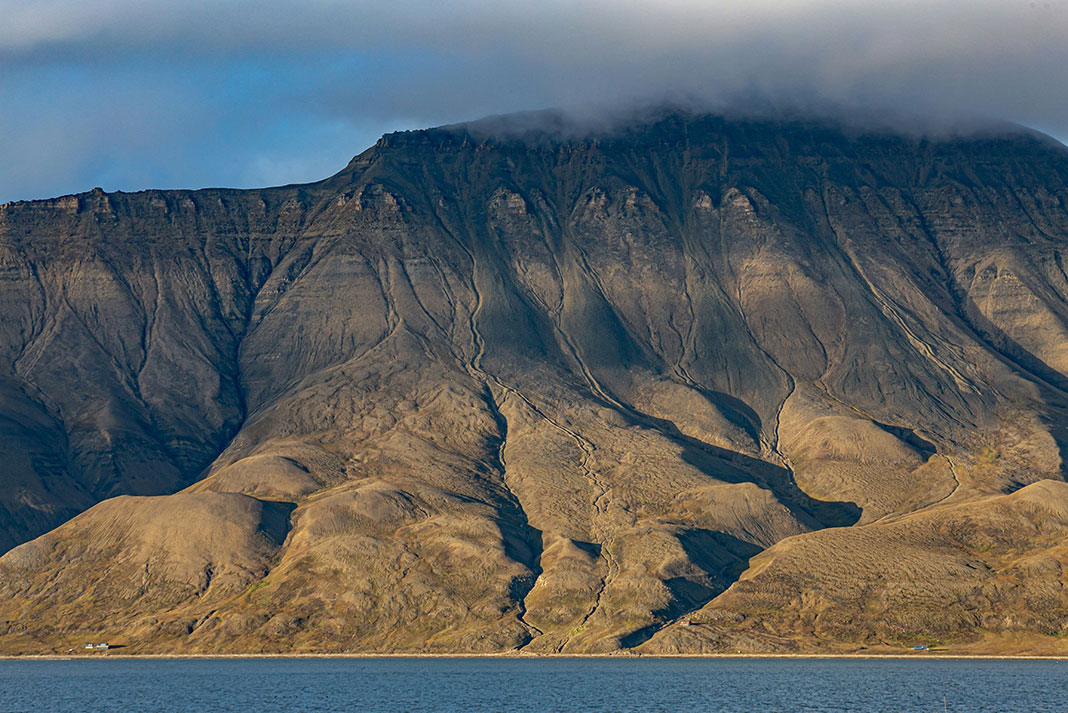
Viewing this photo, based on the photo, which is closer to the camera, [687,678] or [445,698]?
[445,698]

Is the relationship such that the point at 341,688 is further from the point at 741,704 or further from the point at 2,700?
the point at 741,704

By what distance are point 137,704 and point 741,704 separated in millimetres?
73478

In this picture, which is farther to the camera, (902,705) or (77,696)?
(77,696)

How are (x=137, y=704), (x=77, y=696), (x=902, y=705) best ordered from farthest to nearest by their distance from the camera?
(x=77, y=696) → (x=137, y=704) → (x=902, y=705)

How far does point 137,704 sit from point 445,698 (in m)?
37.9

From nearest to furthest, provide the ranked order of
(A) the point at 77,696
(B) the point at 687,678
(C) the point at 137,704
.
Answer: (C) the point at 137,704
(A) the point at 77,696
(B) the point at 687,678

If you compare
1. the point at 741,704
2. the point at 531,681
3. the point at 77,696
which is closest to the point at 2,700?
the point at 77,696

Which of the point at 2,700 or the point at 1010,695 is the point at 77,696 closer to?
the point at 2,700

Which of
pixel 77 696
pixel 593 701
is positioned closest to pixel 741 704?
pixel 593 701

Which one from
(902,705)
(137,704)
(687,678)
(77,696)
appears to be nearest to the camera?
(902,705)

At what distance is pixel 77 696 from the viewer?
18038cm

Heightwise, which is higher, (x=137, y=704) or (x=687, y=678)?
(x=137, y=704)

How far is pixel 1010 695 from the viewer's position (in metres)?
167

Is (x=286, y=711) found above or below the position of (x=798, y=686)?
above
